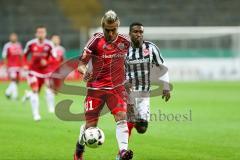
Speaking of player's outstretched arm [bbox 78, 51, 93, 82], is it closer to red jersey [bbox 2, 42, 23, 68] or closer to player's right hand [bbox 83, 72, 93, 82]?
player's right hand [bbox 83, 72, 93, 82]

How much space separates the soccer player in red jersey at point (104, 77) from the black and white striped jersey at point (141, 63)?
3.83 feet

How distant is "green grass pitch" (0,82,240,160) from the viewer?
1118 cm

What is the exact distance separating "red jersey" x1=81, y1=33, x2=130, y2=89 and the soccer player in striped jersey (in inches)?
40.7

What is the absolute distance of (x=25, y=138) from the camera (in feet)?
43.9

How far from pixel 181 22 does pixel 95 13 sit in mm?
5870

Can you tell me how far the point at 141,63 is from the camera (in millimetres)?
11320

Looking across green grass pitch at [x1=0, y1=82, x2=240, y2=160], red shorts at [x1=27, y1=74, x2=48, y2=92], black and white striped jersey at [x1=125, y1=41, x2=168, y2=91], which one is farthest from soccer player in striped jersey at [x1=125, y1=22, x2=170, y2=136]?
red shorts at [x1=27, y1=74, x2=48, y2=92]

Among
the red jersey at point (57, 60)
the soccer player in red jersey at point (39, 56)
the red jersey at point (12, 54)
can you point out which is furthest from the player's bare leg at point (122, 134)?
the red jersey at point (12, 54)

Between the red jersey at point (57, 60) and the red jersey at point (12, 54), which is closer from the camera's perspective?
the red jersey at point (57, 60)

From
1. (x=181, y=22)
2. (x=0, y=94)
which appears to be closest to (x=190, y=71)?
(x=181, y=22)

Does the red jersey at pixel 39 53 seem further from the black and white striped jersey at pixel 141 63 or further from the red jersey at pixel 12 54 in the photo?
the red jersey at pixel 12 54

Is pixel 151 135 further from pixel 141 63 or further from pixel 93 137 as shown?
pixel 93 137

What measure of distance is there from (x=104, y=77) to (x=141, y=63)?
1582 mm

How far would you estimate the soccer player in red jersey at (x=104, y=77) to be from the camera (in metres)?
9.77
